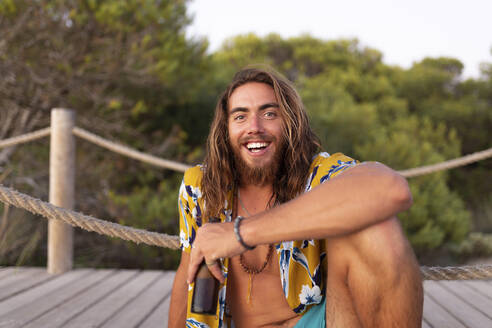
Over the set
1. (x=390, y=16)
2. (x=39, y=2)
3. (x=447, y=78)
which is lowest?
(x=39, y=2)

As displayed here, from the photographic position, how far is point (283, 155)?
6.60 feet

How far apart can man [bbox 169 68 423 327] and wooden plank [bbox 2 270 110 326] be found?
1.11 meters

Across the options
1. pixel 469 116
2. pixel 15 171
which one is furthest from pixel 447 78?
pixel 15 171

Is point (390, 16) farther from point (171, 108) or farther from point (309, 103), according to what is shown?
point (171, 108)

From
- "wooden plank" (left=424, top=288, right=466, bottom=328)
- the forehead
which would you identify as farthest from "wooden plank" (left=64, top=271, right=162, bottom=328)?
"wooden plank" (left=424, top=288, right=466, bottom=328)

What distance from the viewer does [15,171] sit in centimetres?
512

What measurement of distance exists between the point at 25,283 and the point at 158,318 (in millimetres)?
1156

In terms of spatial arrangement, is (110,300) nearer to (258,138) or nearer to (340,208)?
(258,138)

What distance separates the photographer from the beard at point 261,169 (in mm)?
1944

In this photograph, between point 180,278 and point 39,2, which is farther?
point 39,2

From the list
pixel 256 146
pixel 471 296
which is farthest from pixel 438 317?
pixel 256 146

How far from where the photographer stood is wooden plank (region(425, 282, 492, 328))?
2.35 m

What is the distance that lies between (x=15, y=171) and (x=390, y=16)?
19.8 m

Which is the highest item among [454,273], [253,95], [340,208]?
[253,95]
